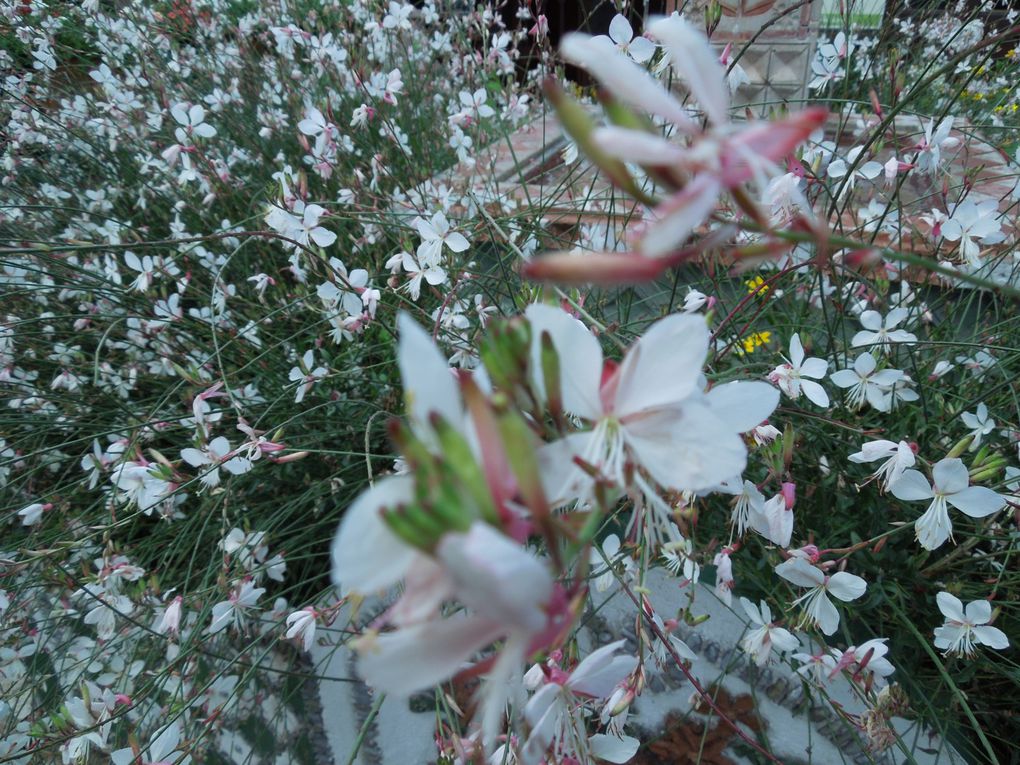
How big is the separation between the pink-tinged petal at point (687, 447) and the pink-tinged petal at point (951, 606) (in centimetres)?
67

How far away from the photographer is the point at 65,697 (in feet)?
4.09

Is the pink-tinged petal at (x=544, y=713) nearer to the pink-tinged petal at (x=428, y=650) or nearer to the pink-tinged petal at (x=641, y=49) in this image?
the pink-tinged petal at (x=428, y=650)

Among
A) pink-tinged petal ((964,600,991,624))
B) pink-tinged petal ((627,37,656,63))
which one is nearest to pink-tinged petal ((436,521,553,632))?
pink-tinged petal ((964,600,991,624))

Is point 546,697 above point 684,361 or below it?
below

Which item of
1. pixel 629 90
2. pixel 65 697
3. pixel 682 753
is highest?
pixel 629 90

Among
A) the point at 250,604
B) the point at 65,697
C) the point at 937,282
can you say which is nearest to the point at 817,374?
the point at 250,604

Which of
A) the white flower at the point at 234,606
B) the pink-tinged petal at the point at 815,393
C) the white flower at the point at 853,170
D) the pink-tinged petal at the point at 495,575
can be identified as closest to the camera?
the pink-tinged petal at the point at 495,575

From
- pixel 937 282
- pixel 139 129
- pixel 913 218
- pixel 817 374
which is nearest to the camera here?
pixel 817 374

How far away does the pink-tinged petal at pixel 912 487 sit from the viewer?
78cm

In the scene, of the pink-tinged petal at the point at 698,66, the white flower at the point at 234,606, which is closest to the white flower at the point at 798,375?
the pink-tinged petal at the point at 698,66

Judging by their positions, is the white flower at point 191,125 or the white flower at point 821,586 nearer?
the white flower at point 821,586

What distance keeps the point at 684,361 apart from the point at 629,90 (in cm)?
14

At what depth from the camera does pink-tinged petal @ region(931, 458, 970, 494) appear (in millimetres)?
736

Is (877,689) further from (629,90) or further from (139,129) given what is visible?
(139,129)
